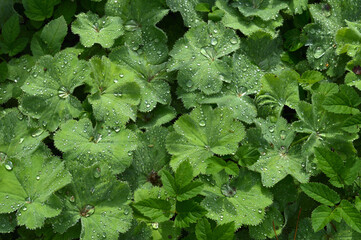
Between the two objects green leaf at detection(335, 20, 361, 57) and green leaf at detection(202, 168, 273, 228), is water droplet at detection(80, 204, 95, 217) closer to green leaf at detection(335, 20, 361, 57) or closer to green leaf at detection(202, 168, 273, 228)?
green leaf at detection(202, 168, 273, 228)

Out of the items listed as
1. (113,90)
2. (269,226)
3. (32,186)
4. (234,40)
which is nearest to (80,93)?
(113,90)

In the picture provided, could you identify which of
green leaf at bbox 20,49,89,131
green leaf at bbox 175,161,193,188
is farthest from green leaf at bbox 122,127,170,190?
green leaf at bbox 20,49,89,131

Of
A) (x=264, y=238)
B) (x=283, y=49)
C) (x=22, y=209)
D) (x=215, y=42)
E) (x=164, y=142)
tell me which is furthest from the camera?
(x=283, y=49)

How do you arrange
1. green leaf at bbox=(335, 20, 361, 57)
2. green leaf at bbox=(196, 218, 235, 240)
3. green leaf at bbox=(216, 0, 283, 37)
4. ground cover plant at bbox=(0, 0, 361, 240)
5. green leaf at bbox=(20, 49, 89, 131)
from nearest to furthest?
1. green leaf at bbox=(196, 218, 235, 240)
2. ground cover plant at bbox=(0, 0, 361, 240)
3. green leaf at bbox=(20, 49, 89, 131)
4. green leaf at bbox=(335, 20, 361, 57)
5. green leaf at bbox=(216, 0, 283, 37)

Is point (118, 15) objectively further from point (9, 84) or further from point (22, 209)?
point (22, 209)

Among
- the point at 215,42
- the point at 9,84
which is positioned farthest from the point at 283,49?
the point at 9,84

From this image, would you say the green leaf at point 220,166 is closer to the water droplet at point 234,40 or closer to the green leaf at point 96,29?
the water droplet at point 234,40

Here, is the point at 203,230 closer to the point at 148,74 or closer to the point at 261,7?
the point at 148,74
